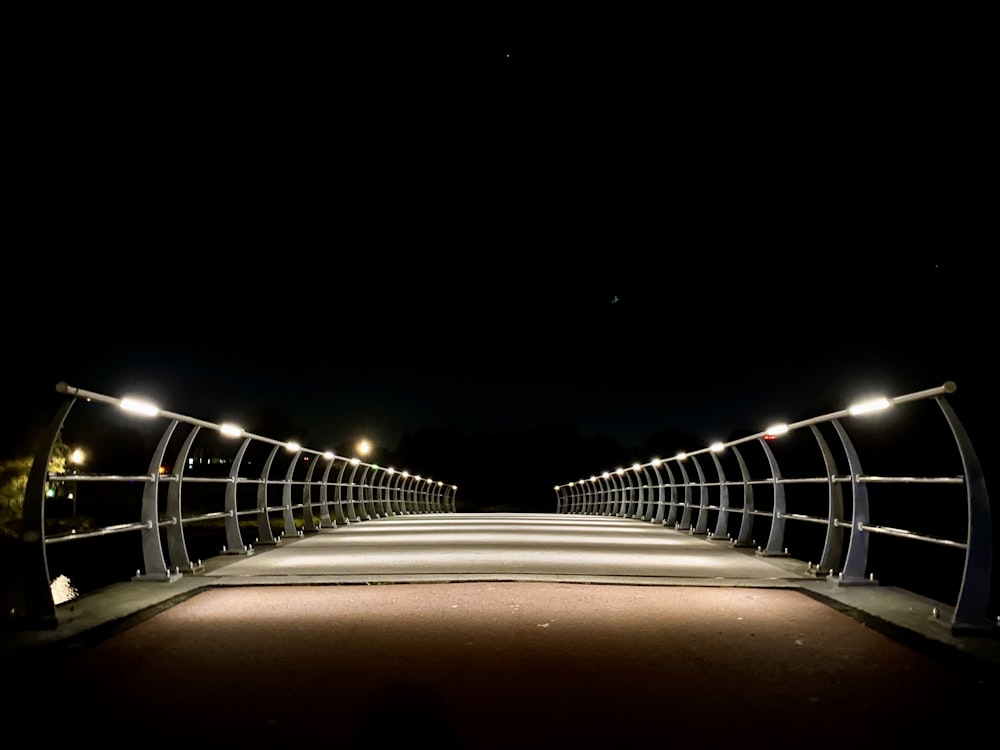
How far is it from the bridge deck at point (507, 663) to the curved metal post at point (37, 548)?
0.15 m

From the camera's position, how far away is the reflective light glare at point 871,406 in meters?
5.21

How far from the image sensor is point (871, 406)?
5273 millimetres

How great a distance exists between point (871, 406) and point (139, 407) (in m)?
4.20

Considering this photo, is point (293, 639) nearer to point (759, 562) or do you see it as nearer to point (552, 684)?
point (552, 684)

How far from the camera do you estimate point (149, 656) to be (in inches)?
156

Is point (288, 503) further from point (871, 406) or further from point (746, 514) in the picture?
point (871, 406)

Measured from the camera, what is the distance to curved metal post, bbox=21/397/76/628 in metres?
4.32

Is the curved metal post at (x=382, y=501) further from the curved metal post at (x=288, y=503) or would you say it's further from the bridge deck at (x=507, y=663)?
the bridge deck at (x=507, y=663)

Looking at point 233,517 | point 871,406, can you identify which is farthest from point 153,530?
point 871,406

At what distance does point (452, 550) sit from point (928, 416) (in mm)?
79549

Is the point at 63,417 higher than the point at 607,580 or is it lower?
higher

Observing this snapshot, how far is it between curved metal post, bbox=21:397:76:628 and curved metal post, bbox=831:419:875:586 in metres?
4.51

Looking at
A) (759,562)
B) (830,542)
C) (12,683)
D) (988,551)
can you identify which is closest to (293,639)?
(12,683)

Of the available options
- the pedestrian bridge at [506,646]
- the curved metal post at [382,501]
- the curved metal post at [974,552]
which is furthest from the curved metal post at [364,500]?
the curved metal post at [974,552]
